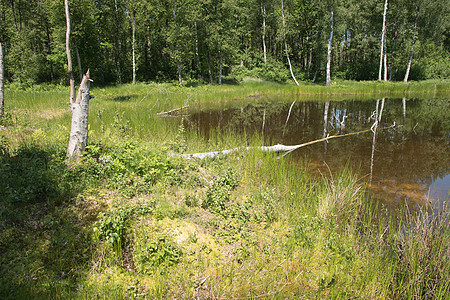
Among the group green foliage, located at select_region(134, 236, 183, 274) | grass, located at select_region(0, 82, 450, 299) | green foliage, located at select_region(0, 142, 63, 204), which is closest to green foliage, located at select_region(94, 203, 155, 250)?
grass, located at select_region(0, 82, 450, 299)

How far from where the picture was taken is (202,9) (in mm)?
25234

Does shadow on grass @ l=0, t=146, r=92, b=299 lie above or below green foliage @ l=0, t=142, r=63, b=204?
below

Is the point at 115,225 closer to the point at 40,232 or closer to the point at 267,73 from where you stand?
the point at 40,232

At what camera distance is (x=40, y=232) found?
327 centimetres

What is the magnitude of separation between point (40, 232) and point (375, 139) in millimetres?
9822

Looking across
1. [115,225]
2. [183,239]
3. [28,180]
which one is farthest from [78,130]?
[183,239]

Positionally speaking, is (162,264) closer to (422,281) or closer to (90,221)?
(90,221)

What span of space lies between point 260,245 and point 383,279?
1400mm

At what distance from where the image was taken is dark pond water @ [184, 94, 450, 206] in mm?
5961

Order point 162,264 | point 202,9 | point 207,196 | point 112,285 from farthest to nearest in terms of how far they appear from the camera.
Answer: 1. point 202,9
2. point 207,196
3. point 162,264
4. point 112,285

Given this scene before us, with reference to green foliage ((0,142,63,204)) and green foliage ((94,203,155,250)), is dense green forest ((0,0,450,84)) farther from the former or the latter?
green foliage ((94,203,155,250))

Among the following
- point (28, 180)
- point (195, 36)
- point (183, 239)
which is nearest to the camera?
point (183, 239)

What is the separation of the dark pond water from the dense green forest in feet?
44.8

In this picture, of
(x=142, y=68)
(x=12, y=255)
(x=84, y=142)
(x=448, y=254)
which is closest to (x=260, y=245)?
(x=448, y=254)
